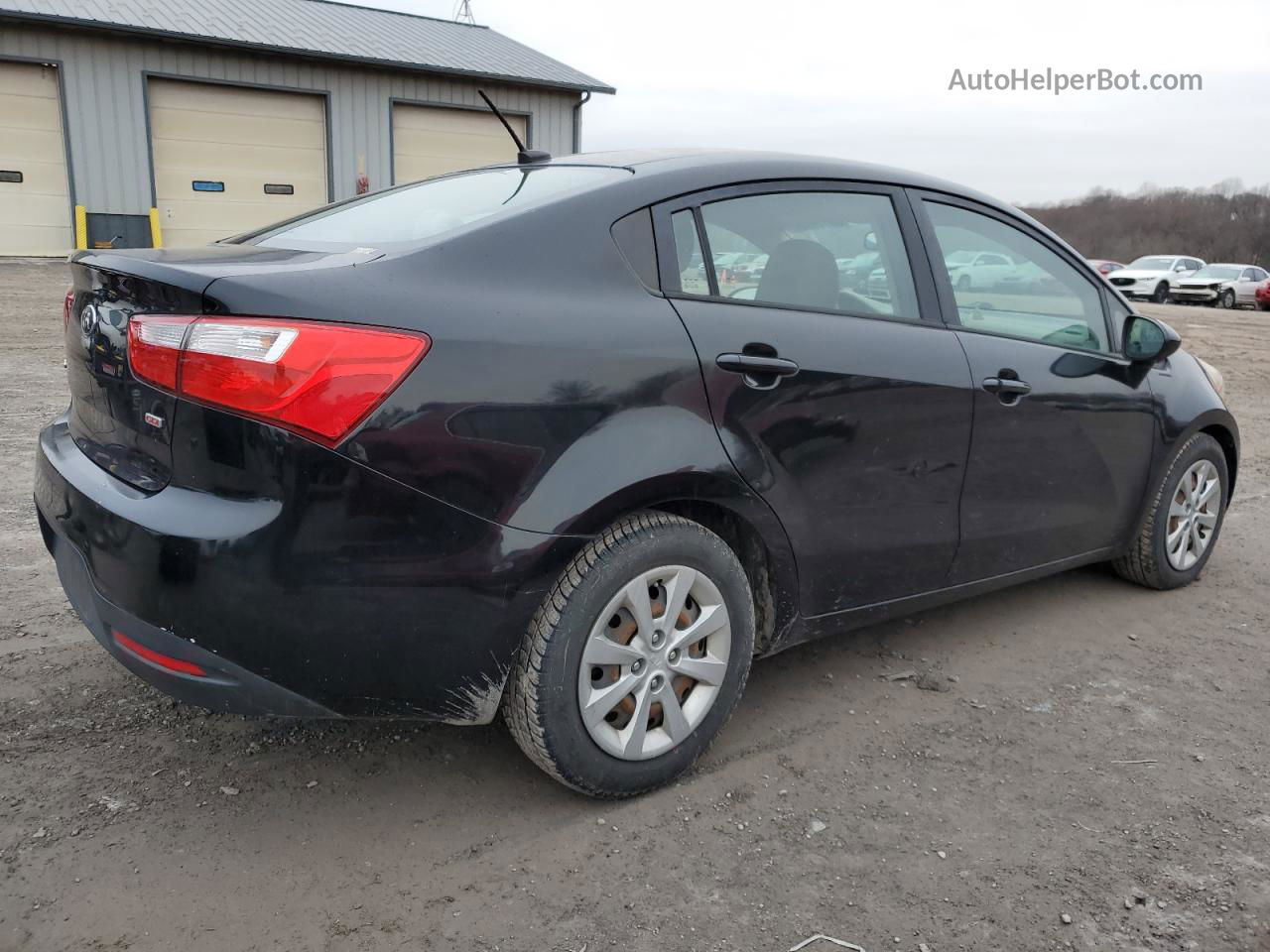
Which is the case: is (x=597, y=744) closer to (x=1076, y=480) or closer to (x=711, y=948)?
(x=711, y=948)

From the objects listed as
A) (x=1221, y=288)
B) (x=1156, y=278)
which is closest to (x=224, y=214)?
(x=1156, y=278)

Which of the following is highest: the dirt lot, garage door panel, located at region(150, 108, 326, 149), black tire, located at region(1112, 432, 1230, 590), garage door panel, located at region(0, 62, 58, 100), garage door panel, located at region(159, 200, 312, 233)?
garage door panel, located at region(0, 62, 58, 100)

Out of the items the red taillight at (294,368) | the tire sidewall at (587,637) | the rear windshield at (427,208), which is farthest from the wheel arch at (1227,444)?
the red taillight at (294,368)

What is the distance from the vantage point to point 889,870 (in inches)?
88.0

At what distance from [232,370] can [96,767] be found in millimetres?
1219

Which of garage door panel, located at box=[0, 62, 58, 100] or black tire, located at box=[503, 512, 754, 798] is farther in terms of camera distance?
garage door panel, located at box=[0, 62, 58, 100]

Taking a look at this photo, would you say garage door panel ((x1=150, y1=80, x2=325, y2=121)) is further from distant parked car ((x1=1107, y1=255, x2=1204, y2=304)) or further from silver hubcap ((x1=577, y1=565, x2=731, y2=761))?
distant parked car ((x1=1107, y1=255, x2=1204, y2=304))

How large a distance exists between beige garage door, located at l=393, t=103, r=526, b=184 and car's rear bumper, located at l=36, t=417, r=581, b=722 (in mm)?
17231

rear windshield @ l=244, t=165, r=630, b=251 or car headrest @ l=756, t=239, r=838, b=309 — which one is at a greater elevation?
rear windshield @ l=244, t=165, r=630, b=251

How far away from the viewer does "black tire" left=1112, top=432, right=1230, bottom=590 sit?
3.92m

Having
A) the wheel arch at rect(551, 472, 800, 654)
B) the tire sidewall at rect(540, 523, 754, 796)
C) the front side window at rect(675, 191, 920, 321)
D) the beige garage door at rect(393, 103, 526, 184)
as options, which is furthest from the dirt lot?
the beige garage door at rect(393, 103, 526, 184)

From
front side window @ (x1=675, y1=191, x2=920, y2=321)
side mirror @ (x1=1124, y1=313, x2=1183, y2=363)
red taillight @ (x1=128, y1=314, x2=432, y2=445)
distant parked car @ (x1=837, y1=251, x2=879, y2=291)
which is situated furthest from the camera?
side mirror @ (x1=1124, y1=313, x2=1183, y2=363)

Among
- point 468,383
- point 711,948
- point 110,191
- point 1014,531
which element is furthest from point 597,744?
point 110,191

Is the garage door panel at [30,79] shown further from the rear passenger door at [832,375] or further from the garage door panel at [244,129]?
the rear passenger door at [832,375]
